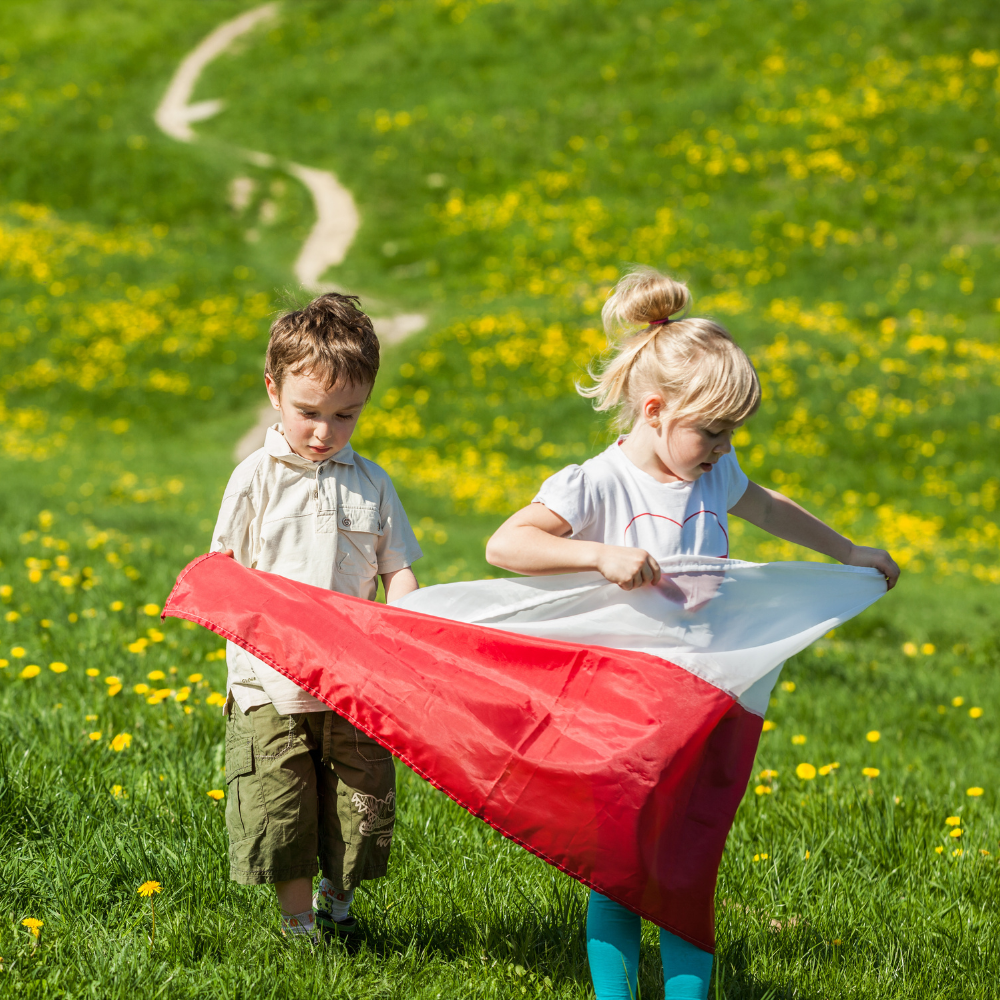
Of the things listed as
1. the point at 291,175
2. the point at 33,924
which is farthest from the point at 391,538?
the point at 291,175

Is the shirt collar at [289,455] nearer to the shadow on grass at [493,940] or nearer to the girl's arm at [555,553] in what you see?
the girl's arm at [555,553]

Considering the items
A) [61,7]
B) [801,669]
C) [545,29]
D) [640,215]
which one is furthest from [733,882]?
[61,7]

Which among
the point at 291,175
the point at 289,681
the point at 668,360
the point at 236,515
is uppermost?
the point at 291,175

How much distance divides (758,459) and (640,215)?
348 inches

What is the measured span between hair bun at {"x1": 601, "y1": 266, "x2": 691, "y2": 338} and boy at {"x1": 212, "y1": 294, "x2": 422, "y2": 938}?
0.67 m

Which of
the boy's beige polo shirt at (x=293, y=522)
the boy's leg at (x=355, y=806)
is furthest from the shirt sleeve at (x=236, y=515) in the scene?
the boy's leg at (x=355, y=806)

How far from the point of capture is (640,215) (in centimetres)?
1958

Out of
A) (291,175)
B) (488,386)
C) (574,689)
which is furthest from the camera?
(291,175)

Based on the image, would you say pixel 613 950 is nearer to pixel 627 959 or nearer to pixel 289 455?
pixel 627 959

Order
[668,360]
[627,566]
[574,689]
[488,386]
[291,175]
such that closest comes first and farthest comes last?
[627,566]
[574,689]
[668,360]
[488,386]
[291,175]

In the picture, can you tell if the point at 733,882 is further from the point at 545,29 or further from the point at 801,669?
the point at 545,29

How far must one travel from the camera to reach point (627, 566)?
231cm

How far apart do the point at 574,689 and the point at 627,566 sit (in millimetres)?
355

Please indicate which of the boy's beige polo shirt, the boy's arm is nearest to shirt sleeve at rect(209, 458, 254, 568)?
the boy's beige polo shirt
